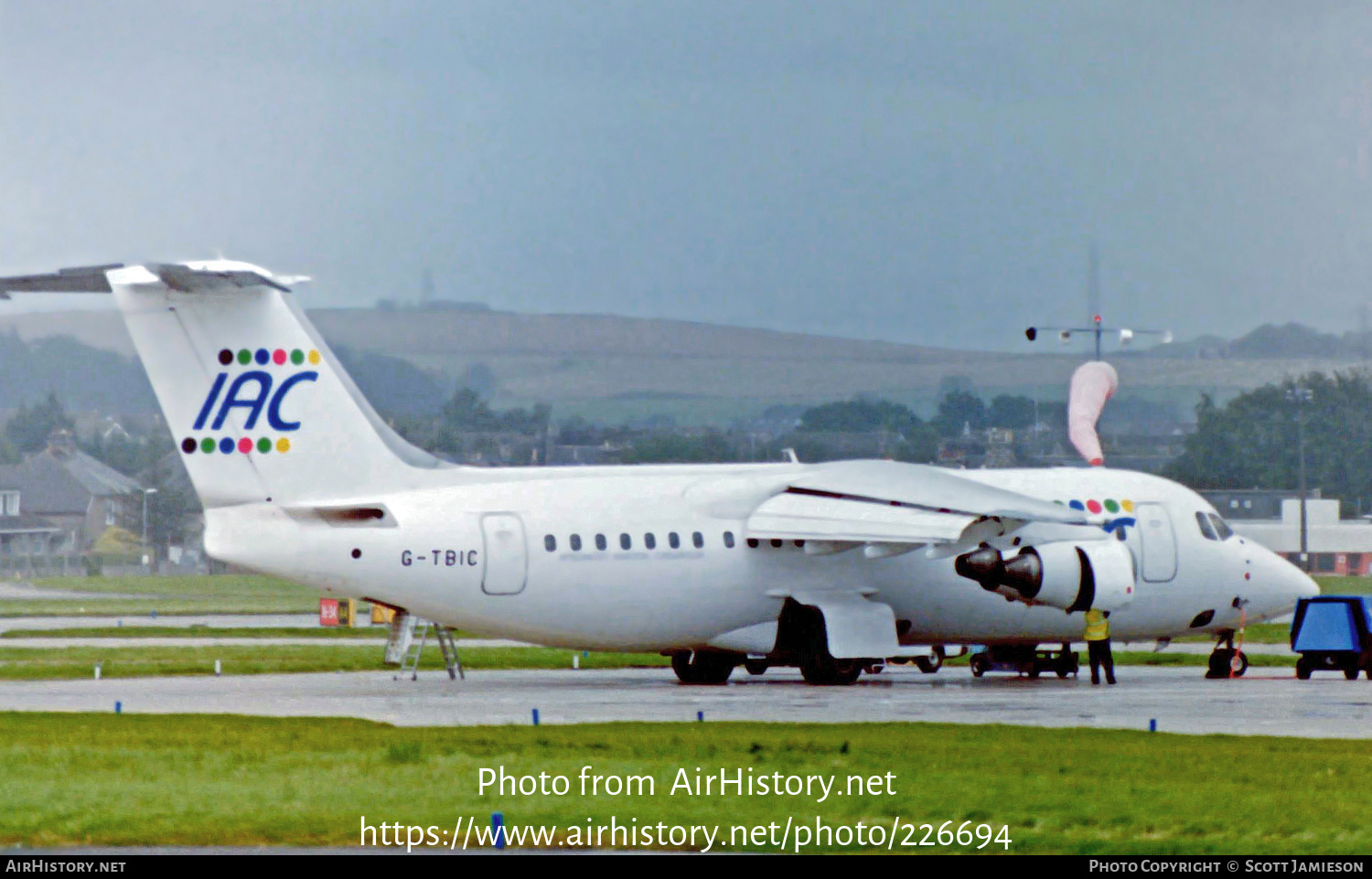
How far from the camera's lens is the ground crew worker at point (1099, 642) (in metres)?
32.3

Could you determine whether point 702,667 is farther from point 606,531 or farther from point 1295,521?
point 1295,521

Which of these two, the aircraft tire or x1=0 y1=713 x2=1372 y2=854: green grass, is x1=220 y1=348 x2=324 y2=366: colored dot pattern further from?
the aircraft tire

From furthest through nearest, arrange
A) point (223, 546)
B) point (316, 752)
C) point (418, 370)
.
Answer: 1. point (418, 370)
2. point (223, 546)
3. point (316, 752)

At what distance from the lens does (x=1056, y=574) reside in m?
A: 31.3

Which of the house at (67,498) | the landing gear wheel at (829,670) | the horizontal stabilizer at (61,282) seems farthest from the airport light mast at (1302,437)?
the house at (67,498)

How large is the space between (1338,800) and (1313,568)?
8917 centimetres

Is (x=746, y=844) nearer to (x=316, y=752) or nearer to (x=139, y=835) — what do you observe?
(x=139, y=835)

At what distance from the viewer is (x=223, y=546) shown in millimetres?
28984

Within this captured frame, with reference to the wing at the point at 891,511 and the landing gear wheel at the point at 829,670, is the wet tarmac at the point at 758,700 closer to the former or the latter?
the landing gear wheel at the point at 829,670

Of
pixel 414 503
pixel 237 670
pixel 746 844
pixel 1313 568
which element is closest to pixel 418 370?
pixel 1313 568

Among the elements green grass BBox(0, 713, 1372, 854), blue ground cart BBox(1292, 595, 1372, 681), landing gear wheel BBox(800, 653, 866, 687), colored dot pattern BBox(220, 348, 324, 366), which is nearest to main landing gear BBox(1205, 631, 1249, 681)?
blue ground cart BBox(1292, 595, 1372, 681)

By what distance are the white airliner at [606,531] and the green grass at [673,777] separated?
19.7 ft

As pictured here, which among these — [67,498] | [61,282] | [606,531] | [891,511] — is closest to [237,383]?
[61,282]

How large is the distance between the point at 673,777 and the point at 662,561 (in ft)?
43.1
